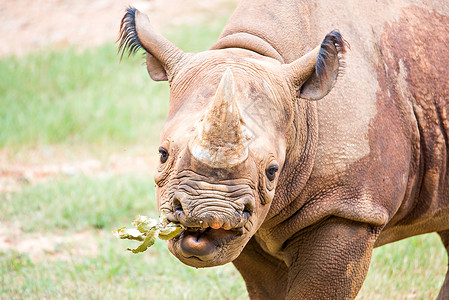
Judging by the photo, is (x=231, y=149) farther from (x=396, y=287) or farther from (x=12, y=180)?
(x=12, y=180)

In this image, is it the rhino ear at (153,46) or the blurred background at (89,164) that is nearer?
the rhino ear at (153,46)

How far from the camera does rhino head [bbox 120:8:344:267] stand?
3303mm

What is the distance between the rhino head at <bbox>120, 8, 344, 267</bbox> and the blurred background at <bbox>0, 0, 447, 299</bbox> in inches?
95.5

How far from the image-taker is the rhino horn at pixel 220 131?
10.8ft

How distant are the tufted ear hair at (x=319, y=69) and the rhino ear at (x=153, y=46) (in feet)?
2.23

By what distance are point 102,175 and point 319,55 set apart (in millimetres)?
6063

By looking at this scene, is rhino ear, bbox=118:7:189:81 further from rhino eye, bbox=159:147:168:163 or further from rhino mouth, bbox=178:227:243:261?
rhino mouth, bbox=178:227:243:261

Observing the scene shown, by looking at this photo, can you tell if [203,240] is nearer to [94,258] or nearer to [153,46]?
[153,46]

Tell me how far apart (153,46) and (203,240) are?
4.64 feet

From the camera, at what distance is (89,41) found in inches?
570

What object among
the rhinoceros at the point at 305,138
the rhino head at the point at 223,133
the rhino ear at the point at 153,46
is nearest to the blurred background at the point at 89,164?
the rhinoceros at the point at 305,138

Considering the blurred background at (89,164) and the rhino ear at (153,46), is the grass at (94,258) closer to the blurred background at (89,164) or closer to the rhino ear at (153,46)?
the blurred background at (89,164)

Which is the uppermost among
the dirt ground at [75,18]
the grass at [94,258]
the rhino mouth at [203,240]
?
the rhino mouth at [203,240]

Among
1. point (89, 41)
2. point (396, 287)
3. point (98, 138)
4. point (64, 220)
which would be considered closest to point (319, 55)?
point (396, 287)
